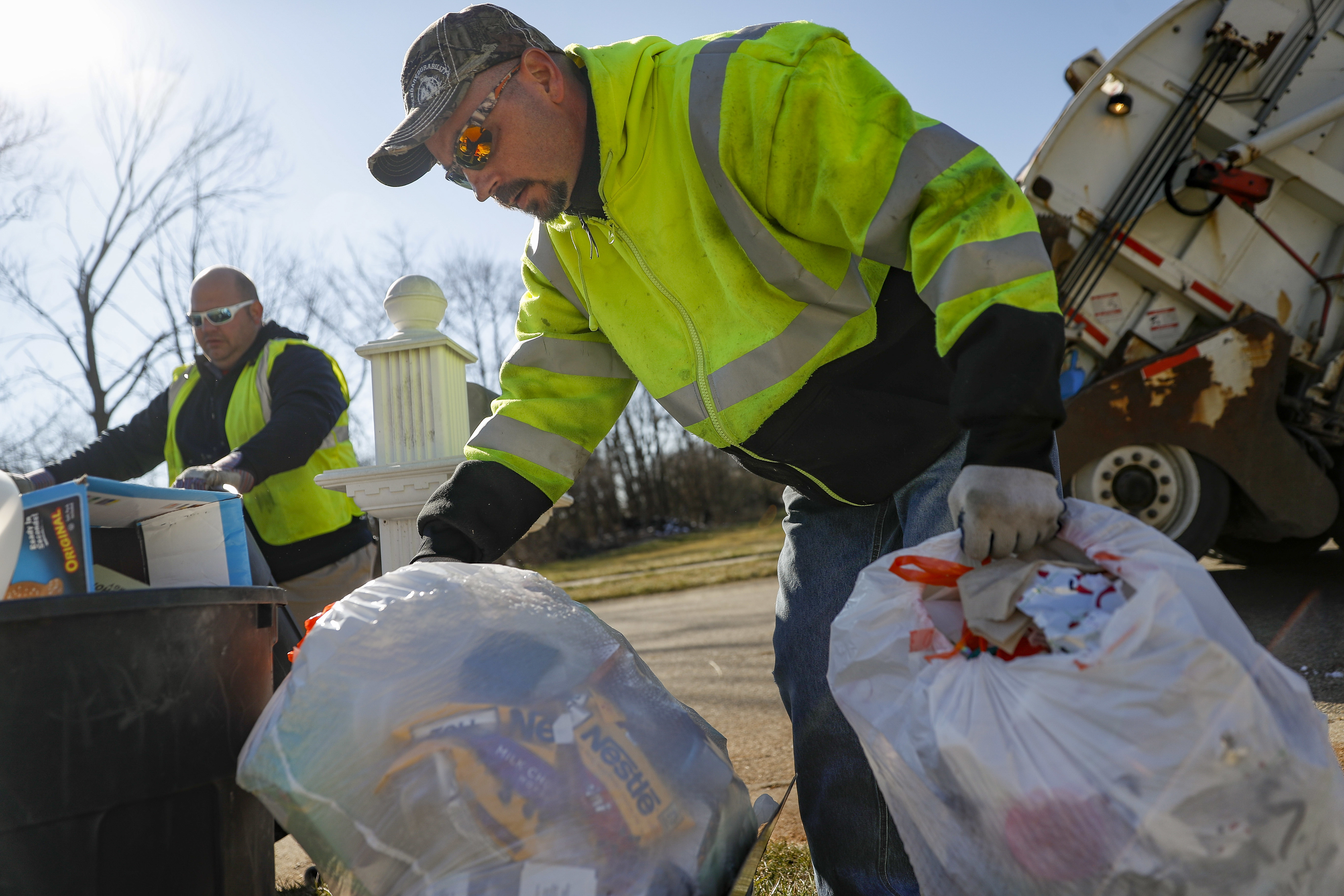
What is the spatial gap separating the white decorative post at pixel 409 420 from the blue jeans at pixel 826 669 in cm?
119

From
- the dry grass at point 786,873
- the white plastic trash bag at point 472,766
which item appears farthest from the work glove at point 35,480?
the dry grass at point 786,873

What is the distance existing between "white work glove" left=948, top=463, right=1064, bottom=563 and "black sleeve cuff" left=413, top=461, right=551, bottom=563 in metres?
0.87

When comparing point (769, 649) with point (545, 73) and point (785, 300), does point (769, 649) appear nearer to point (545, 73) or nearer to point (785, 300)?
point (785, 300)

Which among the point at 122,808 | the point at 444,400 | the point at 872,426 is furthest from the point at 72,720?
the point at 444,400

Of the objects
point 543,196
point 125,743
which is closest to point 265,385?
point 543,196

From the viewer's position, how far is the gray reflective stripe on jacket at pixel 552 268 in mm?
1761

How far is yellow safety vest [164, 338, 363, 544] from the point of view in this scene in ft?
9.69

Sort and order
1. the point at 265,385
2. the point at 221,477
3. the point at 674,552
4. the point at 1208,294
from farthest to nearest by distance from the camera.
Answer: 1. the point at 674,552
2. the point at 1208,294
3. the point at 265,385
4. the point at 221,477

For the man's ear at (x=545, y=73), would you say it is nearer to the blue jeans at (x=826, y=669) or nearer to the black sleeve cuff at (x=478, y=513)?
the black sleeve cuff at (x=478, y=513)

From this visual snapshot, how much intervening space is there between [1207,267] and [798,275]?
12.3 ft

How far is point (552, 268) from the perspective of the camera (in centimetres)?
177

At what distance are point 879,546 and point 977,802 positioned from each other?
0.70m

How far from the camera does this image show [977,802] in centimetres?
101

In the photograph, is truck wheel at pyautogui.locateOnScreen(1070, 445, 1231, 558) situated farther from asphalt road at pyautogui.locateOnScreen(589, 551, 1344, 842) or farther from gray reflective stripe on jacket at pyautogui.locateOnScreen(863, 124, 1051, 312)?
gray reflective stripe on jacket at pyautogui.locateOnScreen(863, 124, 1051, 312)
